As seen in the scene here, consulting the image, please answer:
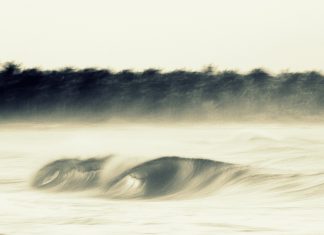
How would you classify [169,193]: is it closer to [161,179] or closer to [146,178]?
[161,179]

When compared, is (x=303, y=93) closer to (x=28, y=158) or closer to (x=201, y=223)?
(x=28, y=158)

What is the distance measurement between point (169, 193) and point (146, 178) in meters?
1.36

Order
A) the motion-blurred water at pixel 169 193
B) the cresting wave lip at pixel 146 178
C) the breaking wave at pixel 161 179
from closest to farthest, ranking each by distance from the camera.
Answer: the motion-blurred water at pixel 169 193 → the breaking wave at pixel 161 179 → the cresting wave lip at pixel 146 178

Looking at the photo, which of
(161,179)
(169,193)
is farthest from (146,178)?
(169,193)

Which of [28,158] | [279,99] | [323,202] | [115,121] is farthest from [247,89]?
[323,202]

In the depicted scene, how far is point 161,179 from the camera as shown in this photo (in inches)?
545

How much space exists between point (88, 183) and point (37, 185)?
1010mm

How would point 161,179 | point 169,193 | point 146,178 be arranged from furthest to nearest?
point 146,178, point 161,179, point 169,193

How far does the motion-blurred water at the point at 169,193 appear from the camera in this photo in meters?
8.55

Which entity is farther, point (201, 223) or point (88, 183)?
point (88, 183)

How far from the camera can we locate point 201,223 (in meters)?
A: 8.55

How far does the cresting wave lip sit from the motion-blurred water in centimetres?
2

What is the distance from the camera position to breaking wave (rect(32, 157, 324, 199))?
12555 mm

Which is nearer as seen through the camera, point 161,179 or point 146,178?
point 161,179
